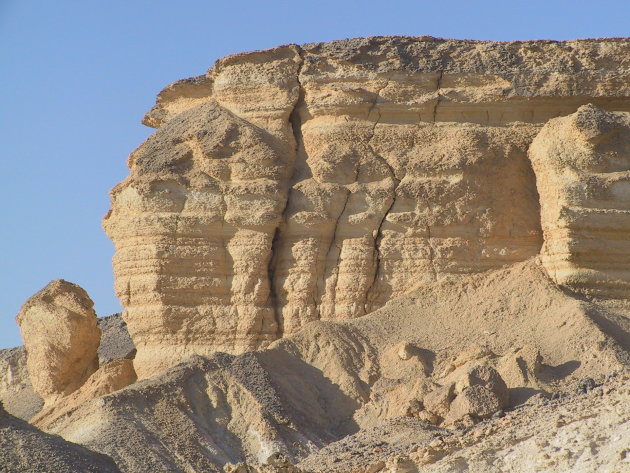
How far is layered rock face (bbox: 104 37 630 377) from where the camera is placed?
91.4 feet

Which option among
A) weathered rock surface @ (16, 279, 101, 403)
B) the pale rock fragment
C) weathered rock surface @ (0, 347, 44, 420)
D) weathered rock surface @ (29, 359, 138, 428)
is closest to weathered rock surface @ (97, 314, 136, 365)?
weathered rock surface @ (0, 347, 44, 420)

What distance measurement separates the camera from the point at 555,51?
29078 mm

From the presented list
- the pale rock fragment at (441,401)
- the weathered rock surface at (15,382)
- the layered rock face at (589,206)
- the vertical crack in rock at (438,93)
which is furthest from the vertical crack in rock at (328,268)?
the weathered rock surface at (15,382)

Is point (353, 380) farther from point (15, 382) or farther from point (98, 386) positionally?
point (15, 382)

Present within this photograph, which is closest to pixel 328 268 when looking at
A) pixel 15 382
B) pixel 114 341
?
pixel 114 341

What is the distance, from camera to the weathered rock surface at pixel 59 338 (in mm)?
29250

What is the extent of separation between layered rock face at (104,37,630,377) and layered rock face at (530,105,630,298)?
603 mm

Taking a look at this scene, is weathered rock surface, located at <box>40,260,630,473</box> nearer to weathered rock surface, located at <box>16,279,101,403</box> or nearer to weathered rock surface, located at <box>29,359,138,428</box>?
weathered rock surface, located at <box>29,359,138,428</box>

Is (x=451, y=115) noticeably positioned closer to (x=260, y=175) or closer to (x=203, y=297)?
(x=260, y=175)

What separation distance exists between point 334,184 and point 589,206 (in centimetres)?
411

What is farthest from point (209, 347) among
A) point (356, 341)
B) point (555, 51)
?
point (555, 51)

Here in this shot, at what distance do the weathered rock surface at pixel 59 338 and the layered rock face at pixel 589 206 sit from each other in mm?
7817

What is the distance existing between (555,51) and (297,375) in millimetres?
7360

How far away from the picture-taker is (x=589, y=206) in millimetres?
27359
